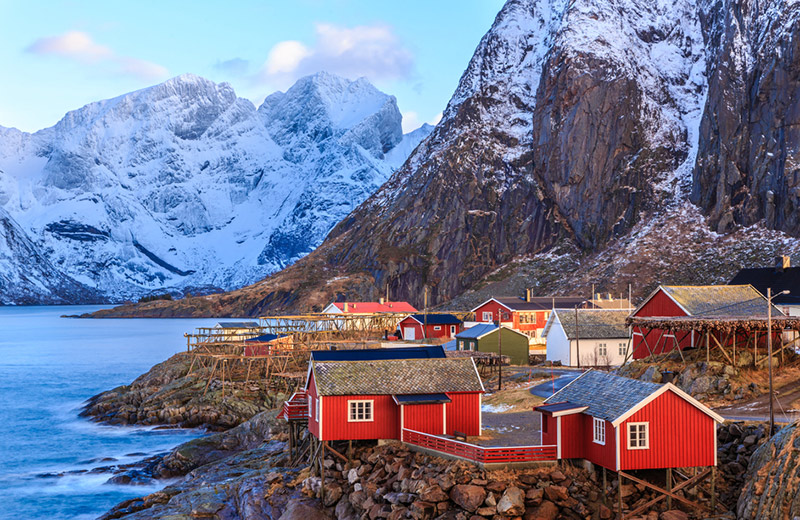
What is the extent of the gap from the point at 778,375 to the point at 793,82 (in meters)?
111

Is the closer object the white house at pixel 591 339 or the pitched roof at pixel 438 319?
the white house at pixel 591 339

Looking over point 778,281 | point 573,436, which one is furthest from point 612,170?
point 573,436

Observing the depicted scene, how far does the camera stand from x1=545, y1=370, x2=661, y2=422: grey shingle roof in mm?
26859

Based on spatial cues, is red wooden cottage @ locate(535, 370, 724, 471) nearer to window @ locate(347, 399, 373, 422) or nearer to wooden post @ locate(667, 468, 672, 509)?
wooden post @ locate(667, 468, 672, 509)

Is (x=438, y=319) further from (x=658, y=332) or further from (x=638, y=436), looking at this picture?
(x=638, y=436)

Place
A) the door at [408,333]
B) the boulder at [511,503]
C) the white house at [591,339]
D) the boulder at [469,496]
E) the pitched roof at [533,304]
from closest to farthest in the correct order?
1. the boulder at [511,503]
2. the boulder at [469,496]
3. the white house at [591,339]
4. the pitched roof at [533,304]
5. the door at [408,333]

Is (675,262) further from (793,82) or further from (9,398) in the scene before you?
(9,398)

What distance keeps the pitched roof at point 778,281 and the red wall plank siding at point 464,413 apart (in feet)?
128

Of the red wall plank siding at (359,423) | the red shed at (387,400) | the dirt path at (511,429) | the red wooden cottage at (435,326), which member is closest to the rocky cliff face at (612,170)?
the red wooden cottage at (435,326)

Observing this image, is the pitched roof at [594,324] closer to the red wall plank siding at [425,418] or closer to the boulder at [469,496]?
the red wall plank siding at [425,418]

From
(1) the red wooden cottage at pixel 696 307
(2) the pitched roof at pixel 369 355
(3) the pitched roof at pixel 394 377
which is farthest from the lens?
(1) the red wooden cottage at pixel 696 307

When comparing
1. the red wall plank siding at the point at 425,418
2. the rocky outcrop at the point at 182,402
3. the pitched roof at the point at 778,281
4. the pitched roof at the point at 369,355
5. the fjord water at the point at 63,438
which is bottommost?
the fjord water at the point at 63,438

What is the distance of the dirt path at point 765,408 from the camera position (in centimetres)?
3183

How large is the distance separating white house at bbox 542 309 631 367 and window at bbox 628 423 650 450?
33878mm
